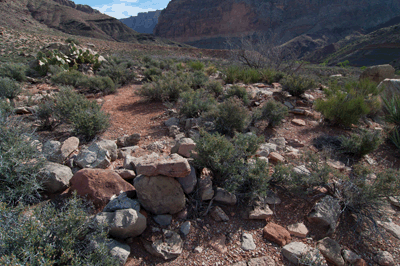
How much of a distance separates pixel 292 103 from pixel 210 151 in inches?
175

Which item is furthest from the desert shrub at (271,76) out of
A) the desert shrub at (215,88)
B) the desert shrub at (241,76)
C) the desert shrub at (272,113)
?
the desert shrub at (272,113)

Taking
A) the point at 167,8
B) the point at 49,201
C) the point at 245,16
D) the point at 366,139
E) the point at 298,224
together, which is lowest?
the point at 298,224

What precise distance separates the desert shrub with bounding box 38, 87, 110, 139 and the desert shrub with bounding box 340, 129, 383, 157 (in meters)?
4.57

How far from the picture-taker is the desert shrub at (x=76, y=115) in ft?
12.1

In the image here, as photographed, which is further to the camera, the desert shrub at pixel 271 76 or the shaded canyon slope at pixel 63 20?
the shaded canyon slope at pixel 63 20

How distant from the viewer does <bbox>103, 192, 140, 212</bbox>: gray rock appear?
7.37ft

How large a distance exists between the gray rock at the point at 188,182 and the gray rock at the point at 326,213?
149cm

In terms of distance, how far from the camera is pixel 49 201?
7.73ft

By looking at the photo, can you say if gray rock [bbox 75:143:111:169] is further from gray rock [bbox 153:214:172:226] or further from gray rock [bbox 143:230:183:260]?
gray rock [bbox 143:230:183:260]

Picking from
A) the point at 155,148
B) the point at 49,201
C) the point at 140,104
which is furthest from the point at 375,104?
the point at 49,201

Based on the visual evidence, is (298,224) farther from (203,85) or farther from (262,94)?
(203,85)

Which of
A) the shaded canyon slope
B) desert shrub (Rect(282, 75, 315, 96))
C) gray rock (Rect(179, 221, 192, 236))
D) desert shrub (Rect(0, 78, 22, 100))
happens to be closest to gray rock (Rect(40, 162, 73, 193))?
gray rock (Rect(179, 221, 192, 236))

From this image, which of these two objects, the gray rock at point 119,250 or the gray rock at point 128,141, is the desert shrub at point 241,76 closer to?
the gray rock at point 128,141

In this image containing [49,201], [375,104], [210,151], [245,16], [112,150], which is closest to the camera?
[49,201]
